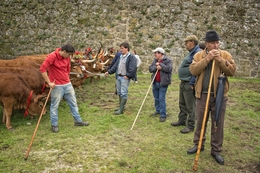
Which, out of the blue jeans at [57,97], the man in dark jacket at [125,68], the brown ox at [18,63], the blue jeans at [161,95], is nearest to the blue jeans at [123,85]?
the man in dark jacket at [125,68]

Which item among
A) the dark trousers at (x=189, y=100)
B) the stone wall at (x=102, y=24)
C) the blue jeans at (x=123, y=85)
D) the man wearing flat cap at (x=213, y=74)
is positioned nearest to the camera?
the man wearing flat cap at (x=213, y=74)

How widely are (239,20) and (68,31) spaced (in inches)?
412

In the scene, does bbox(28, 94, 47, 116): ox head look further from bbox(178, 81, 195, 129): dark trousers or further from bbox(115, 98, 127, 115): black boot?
bbox(178, 81, 195, 129): dark trousers

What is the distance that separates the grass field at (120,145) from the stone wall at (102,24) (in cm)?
775

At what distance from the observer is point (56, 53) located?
5.67 metres

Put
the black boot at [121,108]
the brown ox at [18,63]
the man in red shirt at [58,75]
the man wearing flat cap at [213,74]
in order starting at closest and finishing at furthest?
1. the man wearing flat cap at [213,74]
2. the man in red shirt at [58,75]
3. the black boot at [121,108]
4. the brown ox at [18,63]

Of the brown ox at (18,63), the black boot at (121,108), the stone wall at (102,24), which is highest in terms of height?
the stone wall at (102,24)

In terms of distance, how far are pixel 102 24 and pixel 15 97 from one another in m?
9.88

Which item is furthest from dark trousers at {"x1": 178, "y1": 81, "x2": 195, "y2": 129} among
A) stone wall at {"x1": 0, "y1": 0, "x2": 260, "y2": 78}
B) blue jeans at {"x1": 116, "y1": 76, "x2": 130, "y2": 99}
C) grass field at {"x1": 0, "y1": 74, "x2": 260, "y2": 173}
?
stone wall at {"x1": 0, "y1": 0, "x2": 260, "y2": 78}

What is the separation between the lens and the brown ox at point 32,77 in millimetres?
7086

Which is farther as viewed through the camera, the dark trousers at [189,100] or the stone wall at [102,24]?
the stone wall at [102,24]

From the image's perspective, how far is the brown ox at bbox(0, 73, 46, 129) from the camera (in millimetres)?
6062

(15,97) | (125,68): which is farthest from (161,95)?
(15,97)

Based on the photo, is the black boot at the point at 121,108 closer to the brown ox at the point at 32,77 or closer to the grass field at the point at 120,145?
the grass field at the point at 120,145
